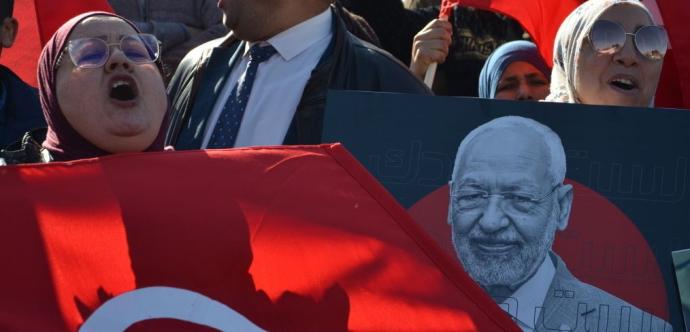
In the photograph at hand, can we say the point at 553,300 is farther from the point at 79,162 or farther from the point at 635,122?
the point at 79,162

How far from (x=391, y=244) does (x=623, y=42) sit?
43.0 inches

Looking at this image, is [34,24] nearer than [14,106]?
No

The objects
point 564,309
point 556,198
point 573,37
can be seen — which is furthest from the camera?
point 573,37

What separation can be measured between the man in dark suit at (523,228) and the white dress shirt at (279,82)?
37.2 inches

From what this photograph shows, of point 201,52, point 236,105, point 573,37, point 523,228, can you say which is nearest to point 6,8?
point 201,52

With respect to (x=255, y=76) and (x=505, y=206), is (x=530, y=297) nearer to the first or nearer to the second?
(x=505, y=206)

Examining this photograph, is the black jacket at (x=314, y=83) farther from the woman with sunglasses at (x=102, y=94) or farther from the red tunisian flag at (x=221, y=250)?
the red tunisian flag at (x=221, y=250)

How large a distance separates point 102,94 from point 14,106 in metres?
0.96

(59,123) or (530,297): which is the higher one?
(59,123)

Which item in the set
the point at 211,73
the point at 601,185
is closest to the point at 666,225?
the point at 601,185

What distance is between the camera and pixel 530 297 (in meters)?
3.27

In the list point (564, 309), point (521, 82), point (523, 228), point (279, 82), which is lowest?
point (564, 309)

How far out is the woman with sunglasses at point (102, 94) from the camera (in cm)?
336

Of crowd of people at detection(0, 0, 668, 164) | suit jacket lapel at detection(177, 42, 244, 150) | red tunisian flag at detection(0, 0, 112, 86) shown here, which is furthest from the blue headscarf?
red tunisian flag at detection(0, 0, 112, 86)
